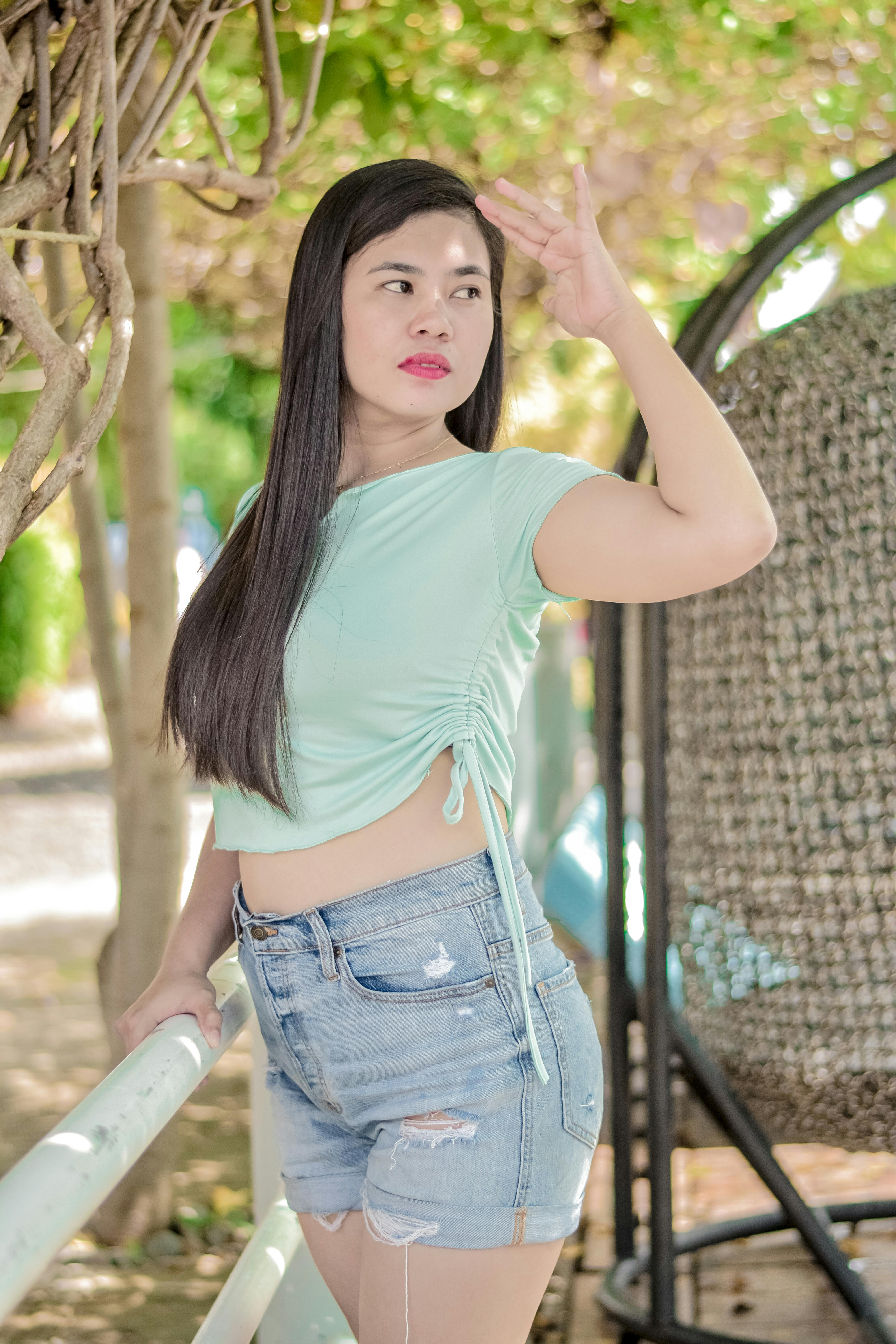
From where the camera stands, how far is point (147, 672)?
113 inches

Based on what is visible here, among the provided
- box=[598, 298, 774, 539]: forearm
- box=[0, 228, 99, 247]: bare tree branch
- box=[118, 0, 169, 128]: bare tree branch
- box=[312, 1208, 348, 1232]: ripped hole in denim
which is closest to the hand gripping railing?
box=[312, 1208, 348, 1232]: ripped hole in denim

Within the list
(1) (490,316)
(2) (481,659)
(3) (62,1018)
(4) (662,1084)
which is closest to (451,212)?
(1) (490,316)

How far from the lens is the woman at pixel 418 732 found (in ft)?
4.01

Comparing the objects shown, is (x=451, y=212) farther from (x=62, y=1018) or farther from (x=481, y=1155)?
(x=62, y=1018)

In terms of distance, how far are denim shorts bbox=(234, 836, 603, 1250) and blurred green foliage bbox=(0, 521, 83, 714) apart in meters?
12.7

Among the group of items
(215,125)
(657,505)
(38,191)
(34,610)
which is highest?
(34,610)

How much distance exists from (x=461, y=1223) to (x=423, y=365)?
34.8 inches

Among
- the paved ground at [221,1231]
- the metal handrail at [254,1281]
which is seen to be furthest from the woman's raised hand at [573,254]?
the paved ground at [221,1231]

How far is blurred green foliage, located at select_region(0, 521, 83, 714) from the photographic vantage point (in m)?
13.8

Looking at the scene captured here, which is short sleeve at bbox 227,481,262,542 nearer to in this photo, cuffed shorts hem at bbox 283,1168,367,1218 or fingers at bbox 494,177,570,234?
fingers at bbox 494,177,570,234

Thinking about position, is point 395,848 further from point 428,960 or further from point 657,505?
point 657,505

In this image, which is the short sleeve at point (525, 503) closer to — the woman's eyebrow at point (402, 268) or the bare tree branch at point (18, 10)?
the woman's eyebrow at point (402, 268)

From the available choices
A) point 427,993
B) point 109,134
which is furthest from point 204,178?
point 427,993

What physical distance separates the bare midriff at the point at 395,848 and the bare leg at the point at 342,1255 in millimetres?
369
